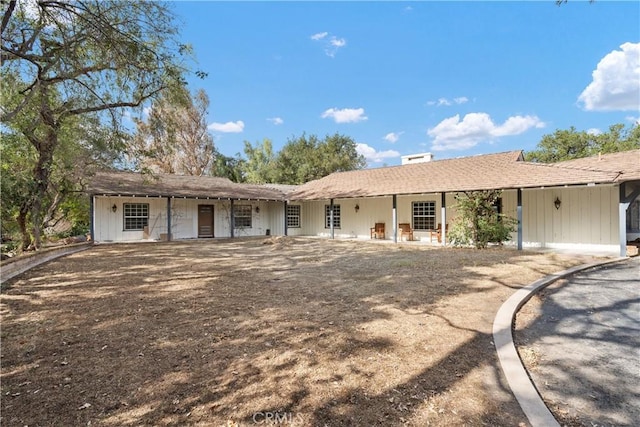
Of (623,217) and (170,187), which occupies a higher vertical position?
(170,187)

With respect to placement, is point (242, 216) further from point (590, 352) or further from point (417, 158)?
point (590, 352)

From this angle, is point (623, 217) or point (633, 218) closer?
point (623, 217)

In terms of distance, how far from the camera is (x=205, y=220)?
60.8ft

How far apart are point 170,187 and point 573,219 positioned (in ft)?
58.0

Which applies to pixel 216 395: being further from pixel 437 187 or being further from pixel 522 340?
pixel 437 187

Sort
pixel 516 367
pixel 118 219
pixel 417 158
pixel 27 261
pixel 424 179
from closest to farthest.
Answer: pixel 516 367 < pixel 27 261 < pixel 118 219 < pixel 424 179 < pixel 417 158

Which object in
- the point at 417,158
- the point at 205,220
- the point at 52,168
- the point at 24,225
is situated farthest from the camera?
the point at 417,158

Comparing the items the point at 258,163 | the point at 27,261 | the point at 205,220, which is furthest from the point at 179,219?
the point at 258,163

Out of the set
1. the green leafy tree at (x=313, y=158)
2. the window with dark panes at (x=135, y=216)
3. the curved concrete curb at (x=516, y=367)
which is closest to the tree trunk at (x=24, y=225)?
the window with dark panes at (x=135, y=216)

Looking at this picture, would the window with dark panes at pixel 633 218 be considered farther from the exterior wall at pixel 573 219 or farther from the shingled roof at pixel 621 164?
the shingled roof at pixel 621 164

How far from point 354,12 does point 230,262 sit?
10543mm

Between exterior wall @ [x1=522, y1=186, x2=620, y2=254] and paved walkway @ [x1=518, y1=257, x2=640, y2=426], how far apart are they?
20.1 feet

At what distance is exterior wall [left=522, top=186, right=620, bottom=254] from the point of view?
11.2 metres

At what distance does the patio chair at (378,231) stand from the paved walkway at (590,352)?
10.7m
